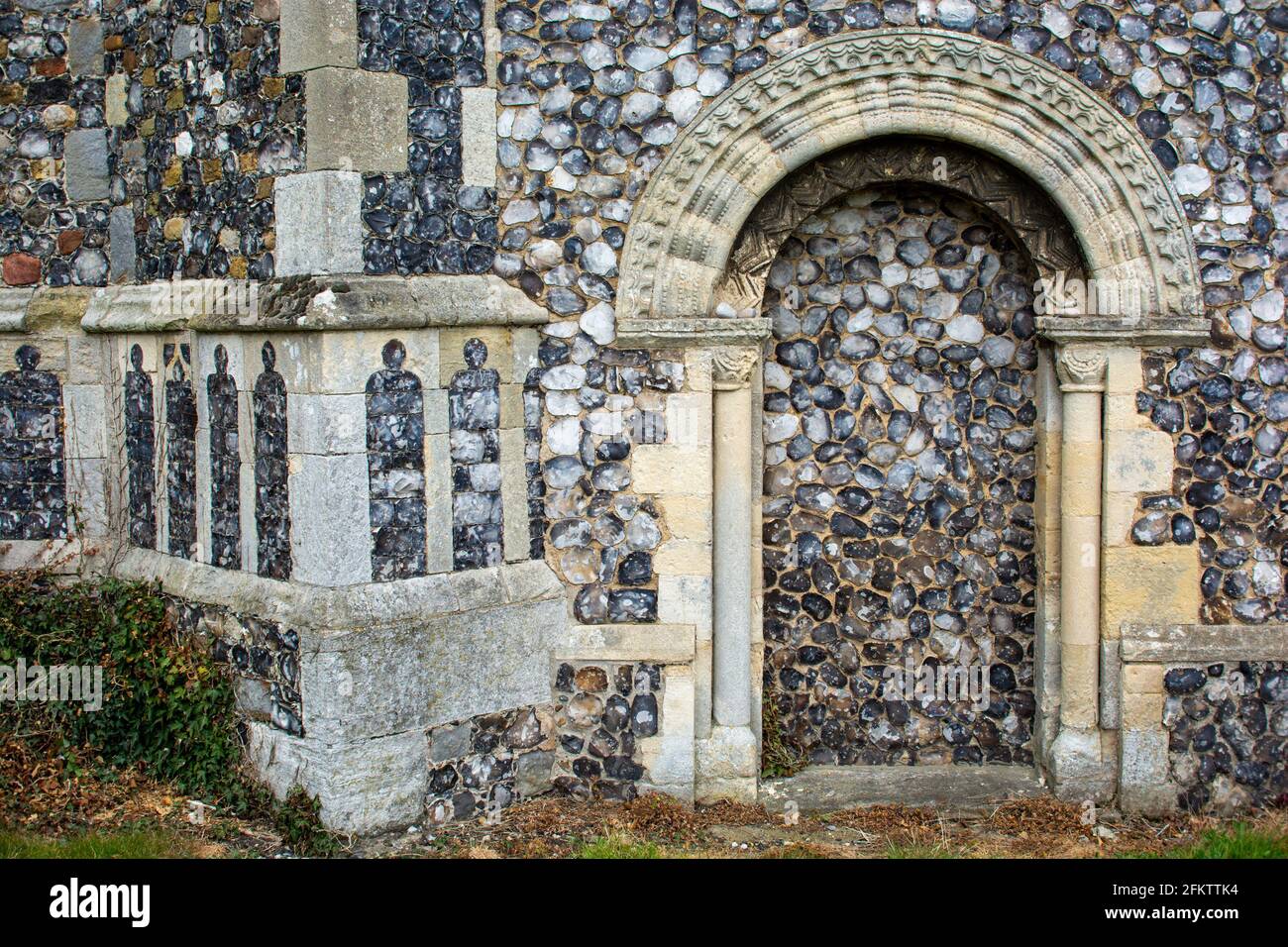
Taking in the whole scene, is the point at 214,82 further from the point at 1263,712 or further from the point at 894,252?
the point at 1263,712

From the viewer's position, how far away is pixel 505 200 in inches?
242

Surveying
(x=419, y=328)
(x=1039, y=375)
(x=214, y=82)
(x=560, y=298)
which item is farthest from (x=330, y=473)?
(x=1039, y=375)

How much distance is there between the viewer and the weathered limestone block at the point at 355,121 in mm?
5660

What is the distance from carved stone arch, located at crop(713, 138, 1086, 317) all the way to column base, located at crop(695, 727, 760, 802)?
1993 millimetres

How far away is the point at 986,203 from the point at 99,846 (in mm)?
4783

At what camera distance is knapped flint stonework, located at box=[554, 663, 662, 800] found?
6.28 meters

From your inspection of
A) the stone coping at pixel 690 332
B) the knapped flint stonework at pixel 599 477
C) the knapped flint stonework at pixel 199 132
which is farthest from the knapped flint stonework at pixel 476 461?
the knapped flint stonework at pixel 199 132

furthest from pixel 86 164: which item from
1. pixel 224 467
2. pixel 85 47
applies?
pixel 224 467

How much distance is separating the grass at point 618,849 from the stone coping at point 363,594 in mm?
1104

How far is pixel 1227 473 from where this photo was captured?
6262 millimetres

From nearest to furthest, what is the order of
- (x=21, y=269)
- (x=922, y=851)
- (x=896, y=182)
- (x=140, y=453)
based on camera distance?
(x=922, y=851) → (x=896, y=182) → (x=140, y=453) → (x=21, y=269)

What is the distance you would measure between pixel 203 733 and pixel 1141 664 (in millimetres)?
4294

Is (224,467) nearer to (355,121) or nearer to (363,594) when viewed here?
(363,594)

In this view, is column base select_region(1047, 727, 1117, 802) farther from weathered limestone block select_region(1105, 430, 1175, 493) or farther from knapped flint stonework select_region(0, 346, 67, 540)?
knapped flint stonework select_region(0, 346, 67, 540)
